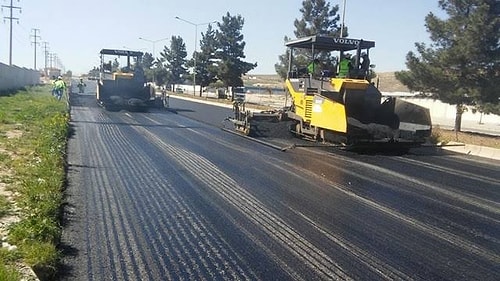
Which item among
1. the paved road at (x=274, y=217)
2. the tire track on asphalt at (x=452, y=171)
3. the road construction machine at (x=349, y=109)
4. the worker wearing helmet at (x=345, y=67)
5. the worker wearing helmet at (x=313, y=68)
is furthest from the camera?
the worker wearing helmet at (x=313, y=68)

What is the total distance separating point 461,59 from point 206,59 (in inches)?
1291

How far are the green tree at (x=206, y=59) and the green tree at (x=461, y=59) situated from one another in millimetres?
28451

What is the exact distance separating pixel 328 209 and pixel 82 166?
16.2ft

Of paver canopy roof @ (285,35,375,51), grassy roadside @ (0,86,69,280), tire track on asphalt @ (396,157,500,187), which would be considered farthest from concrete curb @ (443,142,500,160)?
grassy roadside @ (0,86,69,280)

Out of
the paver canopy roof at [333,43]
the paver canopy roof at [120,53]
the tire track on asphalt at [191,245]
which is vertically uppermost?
the paver canopy roof at [120,53]

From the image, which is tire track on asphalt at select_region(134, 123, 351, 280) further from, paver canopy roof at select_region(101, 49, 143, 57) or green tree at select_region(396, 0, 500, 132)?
paver canopy roof at select_region(101, 49, 143, 57)

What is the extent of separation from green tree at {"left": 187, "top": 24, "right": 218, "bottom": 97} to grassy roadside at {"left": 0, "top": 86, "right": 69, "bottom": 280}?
36342 millimetres

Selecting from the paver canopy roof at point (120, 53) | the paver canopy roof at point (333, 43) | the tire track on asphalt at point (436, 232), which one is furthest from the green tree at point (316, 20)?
the tire track on asphalt at point (436, 232)

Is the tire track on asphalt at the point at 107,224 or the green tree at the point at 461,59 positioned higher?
the green tree at the point at 461,59

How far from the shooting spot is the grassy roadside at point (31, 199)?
441 centimetres

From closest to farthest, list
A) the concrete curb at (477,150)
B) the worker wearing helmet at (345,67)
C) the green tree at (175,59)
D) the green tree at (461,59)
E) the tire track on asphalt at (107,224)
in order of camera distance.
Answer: the tire track on asphalt at (107,224), the concrete curb at (477,150), the worker wearing helmet at (345,67), the green tree at (461,59), the green tree at (175,59)

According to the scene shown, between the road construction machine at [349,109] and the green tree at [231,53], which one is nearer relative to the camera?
the road construction machine at [349,109]

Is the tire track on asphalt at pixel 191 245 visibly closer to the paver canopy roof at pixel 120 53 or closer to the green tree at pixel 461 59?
the green tree at pixel 461 59

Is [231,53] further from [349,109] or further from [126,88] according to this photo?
[349,109]
